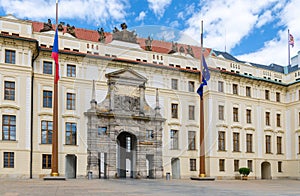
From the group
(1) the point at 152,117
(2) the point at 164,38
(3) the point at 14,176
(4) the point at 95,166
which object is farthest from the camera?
(1) the point at 152,117

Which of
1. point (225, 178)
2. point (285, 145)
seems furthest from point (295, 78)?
point (225, 178)

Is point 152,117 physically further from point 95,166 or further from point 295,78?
point 295,78

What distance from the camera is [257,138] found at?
1718 inches

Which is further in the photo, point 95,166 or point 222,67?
point 222,67

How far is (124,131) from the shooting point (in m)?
36.9

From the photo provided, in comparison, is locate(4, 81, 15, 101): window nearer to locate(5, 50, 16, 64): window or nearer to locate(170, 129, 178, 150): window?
locate(5, 50, 16, 64): window

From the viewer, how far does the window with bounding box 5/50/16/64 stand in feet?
104

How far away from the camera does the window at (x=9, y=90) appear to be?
31.4 metres

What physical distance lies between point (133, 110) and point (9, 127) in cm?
1092

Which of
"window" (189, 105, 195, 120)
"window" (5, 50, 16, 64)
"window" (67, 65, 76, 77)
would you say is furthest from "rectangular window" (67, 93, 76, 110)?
"window" (189, 105, 195, 120)

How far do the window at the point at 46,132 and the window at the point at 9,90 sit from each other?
3.35m

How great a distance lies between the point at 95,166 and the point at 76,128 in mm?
3566

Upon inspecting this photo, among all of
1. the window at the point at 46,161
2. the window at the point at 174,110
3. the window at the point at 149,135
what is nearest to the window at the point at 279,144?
the window at the point at 174,110

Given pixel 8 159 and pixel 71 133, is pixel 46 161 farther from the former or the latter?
pixel 8 159
